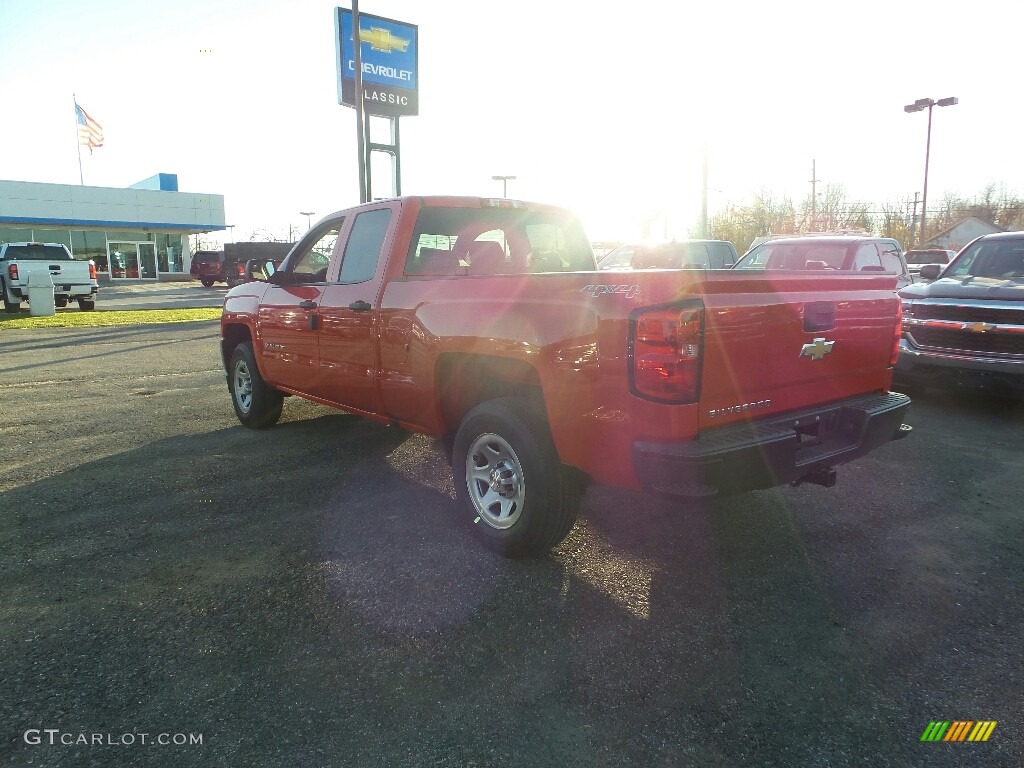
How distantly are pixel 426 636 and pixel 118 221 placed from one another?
4416cm

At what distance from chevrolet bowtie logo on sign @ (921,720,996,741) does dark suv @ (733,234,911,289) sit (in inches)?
311

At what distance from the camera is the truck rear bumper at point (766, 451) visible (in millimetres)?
2834

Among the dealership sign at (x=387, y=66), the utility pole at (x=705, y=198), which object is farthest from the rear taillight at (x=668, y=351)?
the utility pole at (x=705, y=198)

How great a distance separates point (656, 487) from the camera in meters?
2.89

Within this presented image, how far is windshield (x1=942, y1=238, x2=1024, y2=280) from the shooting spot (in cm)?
770

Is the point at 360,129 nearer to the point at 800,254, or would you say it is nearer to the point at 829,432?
the point at 800,254

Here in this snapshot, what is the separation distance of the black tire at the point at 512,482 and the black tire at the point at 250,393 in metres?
3.07

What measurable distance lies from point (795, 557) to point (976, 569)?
2.83 feet

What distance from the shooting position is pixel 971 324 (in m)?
6.80

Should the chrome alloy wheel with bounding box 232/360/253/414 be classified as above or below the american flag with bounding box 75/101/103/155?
below

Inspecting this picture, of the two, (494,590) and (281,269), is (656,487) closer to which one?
(494,590)

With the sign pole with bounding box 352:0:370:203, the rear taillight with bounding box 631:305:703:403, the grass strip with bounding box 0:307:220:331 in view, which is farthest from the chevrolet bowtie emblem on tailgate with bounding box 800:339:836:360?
the grass strip with bounding box 0:307:220:331

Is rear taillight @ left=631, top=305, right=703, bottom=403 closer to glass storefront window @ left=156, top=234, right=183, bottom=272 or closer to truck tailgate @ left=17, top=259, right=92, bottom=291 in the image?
truck tailgate @ left=17, top=259, right=92, bottom=291

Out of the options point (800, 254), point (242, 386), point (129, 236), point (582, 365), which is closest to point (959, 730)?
point (582, 365)
